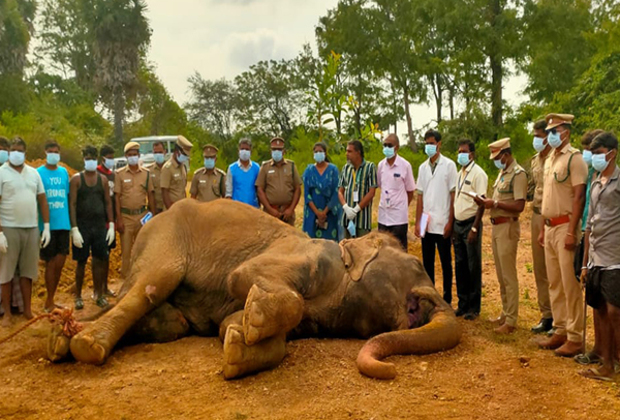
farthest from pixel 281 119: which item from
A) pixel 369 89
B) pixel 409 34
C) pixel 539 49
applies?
pixel 539 49

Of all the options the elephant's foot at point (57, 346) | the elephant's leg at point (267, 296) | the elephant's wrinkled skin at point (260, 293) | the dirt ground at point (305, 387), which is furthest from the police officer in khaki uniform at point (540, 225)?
the elephant's foot at point (57, 346)

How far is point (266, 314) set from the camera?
4.38 metres

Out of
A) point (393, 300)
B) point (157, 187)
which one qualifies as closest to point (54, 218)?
point (157, 187)

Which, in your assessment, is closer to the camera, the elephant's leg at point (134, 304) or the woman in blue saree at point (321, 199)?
the elephant's leg at point (134, 304)

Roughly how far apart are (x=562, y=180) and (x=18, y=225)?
5933mm

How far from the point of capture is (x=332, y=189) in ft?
27.7

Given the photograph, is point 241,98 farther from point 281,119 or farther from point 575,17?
point 575,17

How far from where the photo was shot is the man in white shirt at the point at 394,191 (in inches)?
311

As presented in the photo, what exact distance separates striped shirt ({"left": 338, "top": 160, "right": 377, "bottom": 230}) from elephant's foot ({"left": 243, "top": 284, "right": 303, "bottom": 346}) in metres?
3.64

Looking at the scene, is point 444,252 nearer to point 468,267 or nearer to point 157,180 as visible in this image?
point 468,267

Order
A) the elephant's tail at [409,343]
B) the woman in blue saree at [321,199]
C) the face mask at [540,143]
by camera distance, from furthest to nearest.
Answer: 1. the woman in blue saree at [321,199]
2. the face mask at [540,143]
3. the elephant's tail at [409,343]

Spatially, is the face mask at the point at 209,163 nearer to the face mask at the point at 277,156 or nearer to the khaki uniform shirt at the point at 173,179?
the khaki uniform shirt at the point at 173,179

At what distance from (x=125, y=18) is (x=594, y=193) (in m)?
36.4

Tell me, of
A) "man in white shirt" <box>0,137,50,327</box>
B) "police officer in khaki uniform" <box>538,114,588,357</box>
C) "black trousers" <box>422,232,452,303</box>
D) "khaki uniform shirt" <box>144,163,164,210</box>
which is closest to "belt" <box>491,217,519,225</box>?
"police officer in khaki uniform" <box>538,114,588,357</box>
